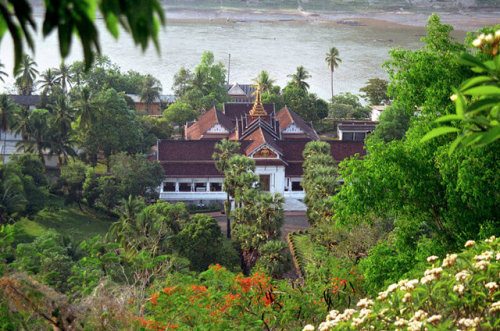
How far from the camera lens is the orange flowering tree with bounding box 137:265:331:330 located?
13.0 m

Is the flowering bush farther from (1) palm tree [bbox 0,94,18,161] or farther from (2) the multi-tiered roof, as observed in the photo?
(1) palm tree [bbox 0,94,18,161]

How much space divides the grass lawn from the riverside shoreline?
89296 millimetres

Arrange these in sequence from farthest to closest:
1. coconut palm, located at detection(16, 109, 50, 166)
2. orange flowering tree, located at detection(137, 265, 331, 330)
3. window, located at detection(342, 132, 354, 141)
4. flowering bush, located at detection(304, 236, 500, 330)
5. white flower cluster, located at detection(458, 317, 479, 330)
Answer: window, located at detection(342, 132, 354, 141) → coconut palm, located at detection(16, 109, 50, 166) → orange flowering tree, located at detection(137, 265, 331, 330) → flowering bush, located at detection(304, 236, 500, 330) → white flower cluster, located at detection(458, 317, 479, 330)

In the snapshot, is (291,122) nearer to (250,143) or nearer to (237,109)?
(237,109)

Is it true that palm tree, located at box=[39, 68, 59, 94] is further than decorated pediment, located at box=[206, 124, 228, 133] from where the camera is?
Yes

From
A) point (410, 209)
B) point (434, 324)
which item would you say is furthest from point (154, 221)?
point (434, 324)

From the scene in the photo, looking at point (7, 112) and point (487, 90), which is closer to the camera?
point (487, 90)

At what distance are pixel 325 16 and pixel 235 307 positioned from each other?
11810 cm

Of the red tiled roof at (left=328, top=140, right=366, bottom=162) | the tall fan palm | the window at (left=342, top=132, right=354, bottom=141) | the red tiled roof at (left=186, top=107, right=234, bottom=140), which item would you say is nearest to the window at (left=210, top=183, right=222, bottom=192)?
the red tiled roof at (left=186, top=107, right=234, bottom=140)

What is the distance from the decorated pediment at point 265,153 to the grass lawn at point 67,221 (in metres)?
10.5

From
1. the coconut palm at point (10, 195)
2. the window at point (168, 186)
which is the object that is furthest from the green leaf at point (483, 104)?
the window at point (168, 186)

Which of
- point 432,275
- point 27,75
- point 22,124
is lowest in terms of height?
point 432,275

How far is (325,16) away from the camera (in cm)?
12650

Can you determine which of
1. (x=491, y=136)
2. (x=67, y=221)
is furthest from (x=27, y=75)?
(x=491, y=136)
